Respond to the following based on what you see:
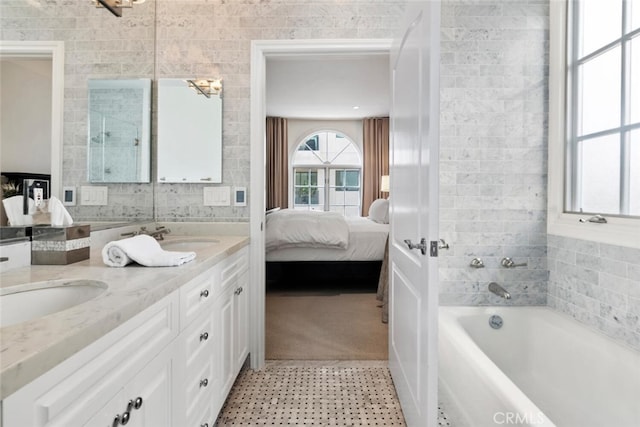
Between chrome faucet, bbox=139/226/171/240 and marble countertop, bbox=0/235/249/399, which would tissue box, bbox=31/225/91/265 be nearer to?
marble countertop, bbox=0/235/249/399

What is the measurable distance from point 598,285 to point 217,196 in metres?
2.20

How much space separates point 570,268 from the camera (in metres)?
1.78

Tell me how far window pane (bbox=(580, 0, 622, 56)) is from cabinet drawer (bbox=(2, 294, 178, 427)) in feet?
7.87

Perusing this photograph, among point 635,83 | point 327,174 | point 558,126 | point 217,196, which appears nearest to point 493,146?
point 558,126

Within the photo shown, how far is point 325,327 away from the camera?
2.74 meters

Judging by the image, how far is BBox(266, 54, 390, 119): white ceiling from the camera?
12.8 feet

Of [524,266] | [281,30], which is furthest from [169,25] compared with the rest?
[524,266]

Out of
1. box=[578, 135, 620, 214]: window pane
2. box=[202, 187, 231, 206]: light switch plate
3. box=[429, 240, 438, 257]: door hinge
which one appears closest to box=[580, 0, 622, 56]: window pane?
box=[578, 135, 620, 214]: window pane

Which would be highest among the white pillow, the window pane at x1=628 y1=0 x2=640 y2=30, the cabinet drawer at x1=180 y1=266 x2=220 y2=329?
the window pane at x1=628 y1=0 x2=640 y2=30

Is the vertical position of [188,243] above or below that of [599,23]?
below

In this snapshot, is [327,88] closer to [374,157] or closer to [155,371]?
[374,157]

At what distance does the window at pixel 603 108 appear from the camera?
59.1 inches

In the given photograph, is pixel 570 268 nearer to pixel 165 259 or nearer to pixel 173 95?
pixel 165 259

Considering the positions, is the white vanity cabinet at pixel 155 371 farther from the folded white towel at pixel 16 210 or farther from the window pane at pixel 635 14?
the window pane at pixel 635 14
